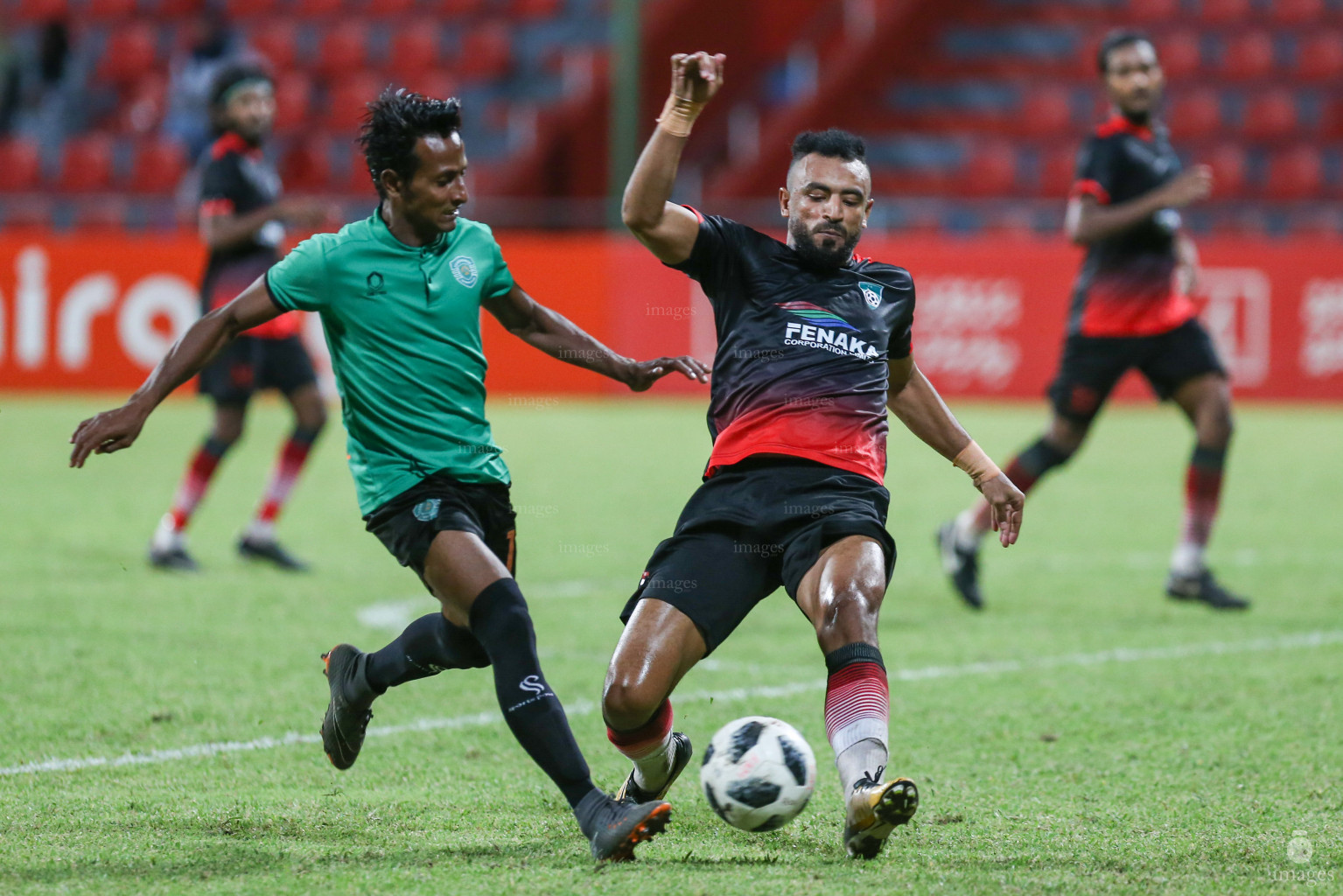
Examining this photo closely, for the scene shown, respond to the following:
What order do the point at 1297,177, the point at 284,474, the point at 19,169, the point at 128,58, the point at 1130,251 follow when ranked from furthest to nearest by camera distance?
the point at 128,58 < the point at 19,169 < the point at 1297,177 < the point at 284,474 < the point at 1130,251

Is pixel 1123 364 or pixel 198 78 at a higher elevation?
pixel 1123 364

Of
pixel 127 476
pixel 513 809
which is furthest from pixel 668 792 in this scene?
pixel 127 476

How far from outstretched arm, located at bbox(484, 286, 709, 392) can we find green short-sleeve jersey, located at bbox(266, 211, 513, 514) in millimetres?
245

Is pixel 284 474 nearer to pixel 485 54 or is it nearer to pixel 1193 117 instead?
pixel 485 54

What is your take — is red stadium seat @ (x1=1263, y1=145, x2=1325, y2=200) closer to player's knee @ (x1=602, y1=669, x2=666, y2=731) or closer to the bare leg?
the bare leg

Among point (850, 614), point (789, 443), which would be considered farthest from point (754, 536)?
point (850, 614)

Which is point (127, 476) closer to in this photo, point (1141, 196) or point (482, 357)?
point (1141, 196)

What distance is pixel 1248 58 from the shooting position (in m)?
21.8

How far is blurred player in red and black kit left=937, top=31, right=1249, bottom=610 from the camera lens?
7453 millimetres

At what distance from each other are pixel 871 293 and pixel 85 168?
1874 cm

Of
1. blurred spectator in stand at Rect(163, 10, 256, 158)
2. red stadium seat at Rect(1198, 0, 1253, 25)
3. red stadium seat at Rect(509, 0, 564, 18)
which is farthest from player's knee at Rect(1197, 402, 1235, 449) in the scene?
red stadium seat at Rect(509, 0, 564, 18)

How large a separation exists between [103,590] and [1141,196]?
4991 mm

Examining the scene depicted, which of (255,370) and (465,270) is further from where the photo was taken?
(255,370)

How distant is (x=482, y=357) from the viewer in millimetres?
4359
